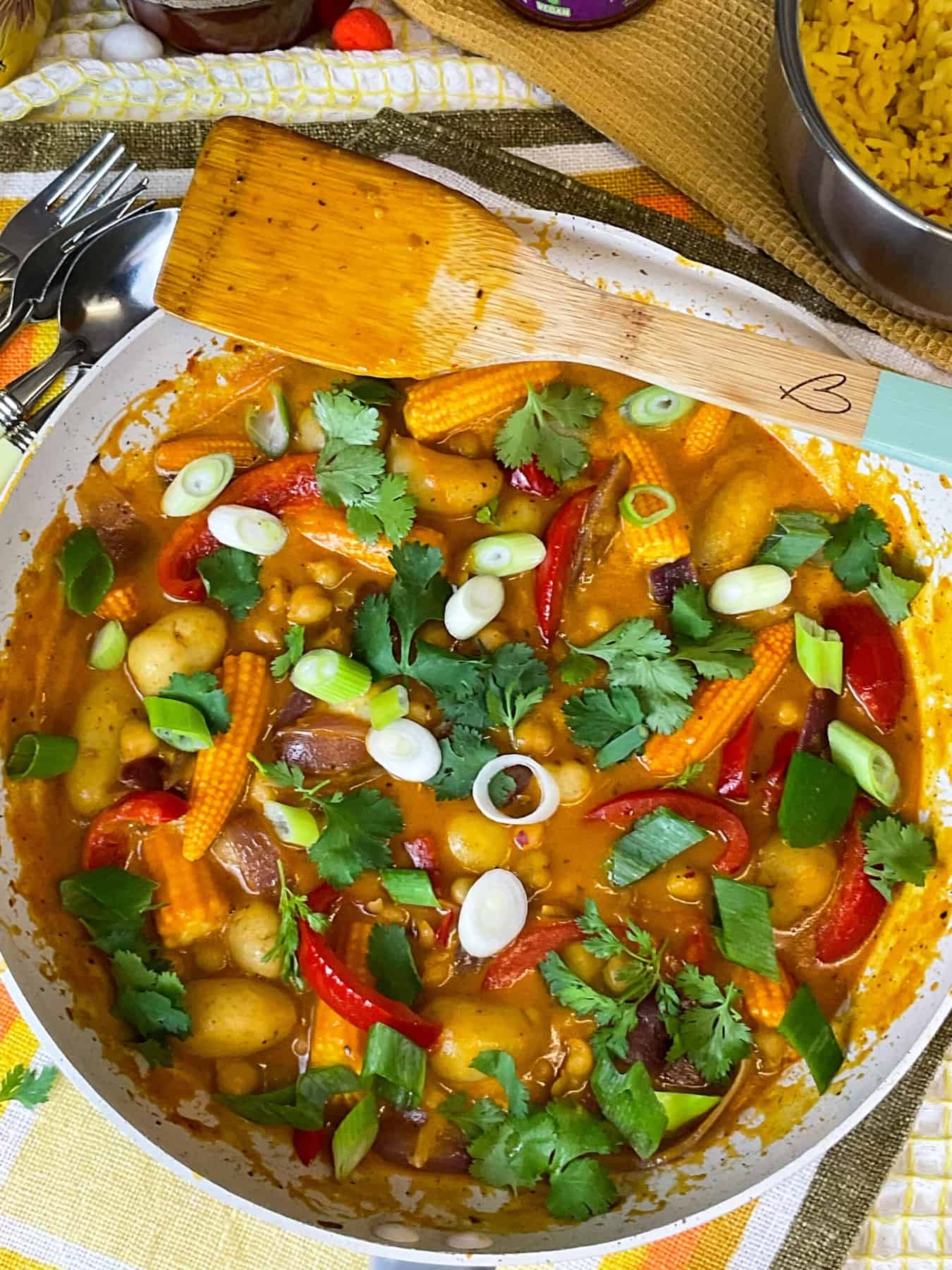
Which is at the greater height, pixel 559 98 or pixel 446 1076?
pixel 559 98

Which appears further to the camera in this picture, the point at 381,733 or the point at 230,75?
the point at 230,75

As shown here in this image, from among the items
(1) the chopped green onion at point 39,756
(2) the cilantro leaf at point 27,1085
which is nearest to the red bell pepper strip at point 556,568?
(1) the chopped green onion at point 39,756

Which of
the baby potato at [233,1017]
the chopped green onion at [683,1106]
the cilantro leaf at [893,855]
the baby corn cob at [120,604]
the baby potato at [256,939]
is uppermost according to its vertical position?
the baby corn cob at [120,604]

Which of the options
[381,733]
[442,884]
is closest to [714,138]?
[381,733]

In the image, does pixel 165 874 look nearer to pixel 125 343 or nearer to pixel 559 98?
pixel 125 343

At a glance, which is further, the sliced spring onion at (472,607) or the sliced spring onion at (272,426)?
the sliced spring onion at (272,426)

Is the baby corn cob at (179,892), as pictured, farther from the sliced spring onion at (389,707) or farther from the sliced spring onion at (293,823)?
the sliced spring onion at (389,707)
